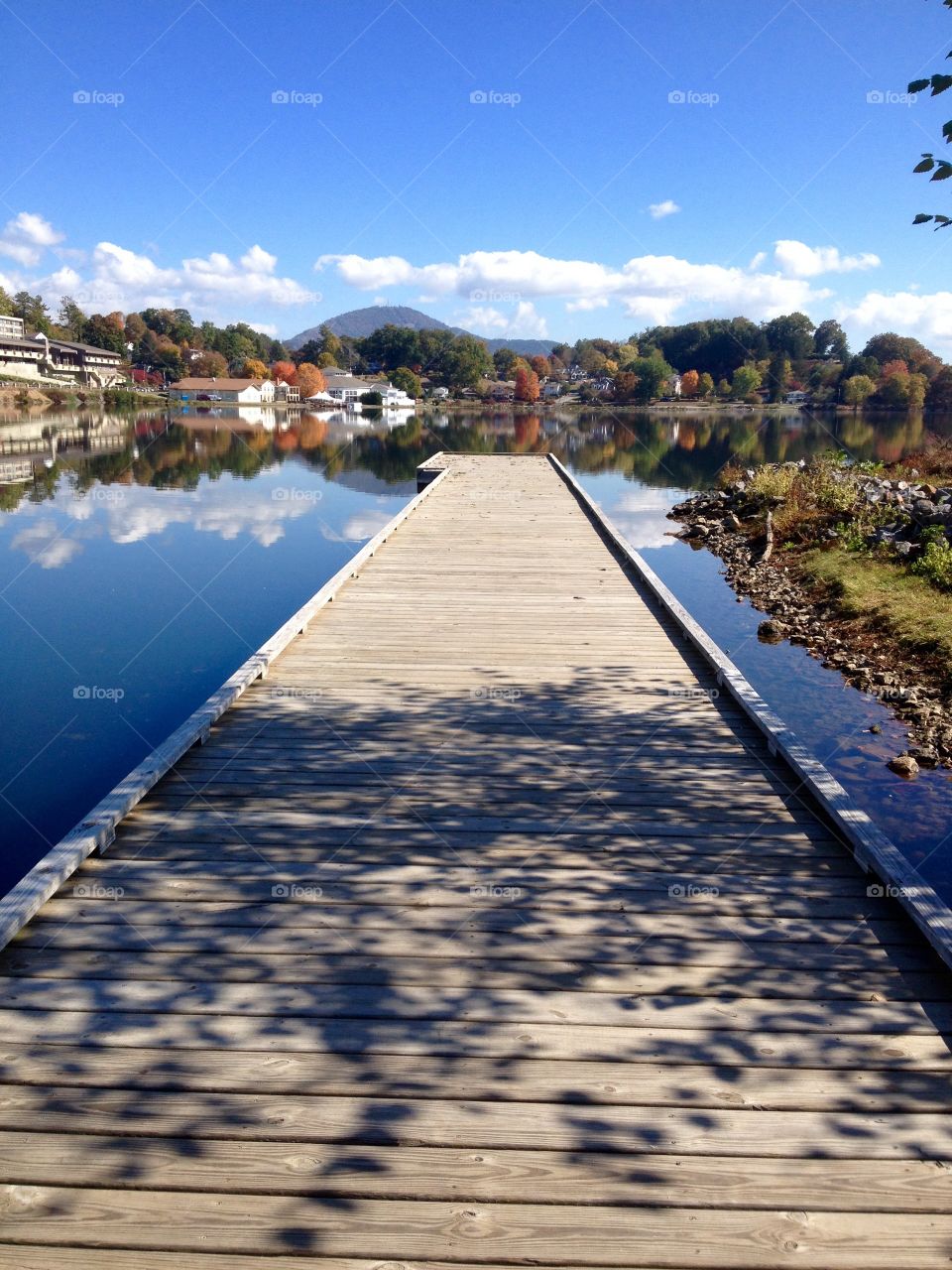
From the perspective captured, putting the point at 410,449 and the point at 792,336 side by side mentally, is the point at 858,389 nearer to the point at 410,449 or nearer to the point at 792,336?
the point at 792,336

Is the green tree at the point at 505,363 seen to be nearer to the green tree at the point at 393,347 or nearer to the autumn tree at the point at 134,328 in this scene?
the green tree at the point at 393,347

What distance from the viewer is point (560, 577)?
32.6ft

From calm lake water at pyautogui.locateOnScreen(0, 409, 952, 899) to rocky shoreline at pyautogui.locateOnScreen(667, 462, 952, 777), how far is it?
27cm

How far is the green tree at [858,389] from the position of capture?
8425cm

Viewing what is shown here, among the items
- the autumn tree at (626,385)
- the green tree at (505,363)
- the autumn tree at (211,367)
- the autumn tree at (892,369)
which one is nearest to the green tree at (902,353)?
the autumn tree at (892,369)

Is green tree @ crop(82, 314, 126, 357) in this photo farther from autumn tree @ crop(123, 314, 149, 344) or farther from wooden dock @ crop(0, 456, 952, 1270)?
wooden dock @ crop(0, 456, 952, 1270)

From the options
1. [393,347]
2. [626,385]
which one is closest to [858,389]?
[626,385]

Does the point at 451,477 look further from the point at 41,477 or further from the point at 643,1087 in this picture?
the point at 643,1087

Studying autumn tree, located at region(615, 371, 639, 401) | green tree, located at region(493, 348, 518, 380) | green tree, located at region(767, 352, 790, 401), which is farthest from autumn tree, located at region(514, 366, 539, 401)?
green tree, located at region(767, 352, 790, 401)

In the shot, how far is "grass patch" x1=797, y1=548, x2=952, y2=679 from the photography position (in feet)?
31.1

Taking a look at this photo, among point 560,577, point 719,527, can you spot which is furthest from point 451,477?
point 560,577

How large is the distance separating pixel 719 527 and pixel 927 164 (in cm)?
1507

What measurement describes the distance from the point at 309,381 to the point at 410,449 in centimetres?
7679

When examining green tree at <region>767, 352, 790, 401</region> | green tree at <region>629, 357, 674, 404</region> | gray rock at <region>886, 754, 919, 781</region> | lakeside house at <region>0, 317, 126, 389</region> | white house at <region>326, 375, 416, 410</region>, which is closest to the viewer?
gray rock at <region>886, 754, 919, 781</region>
